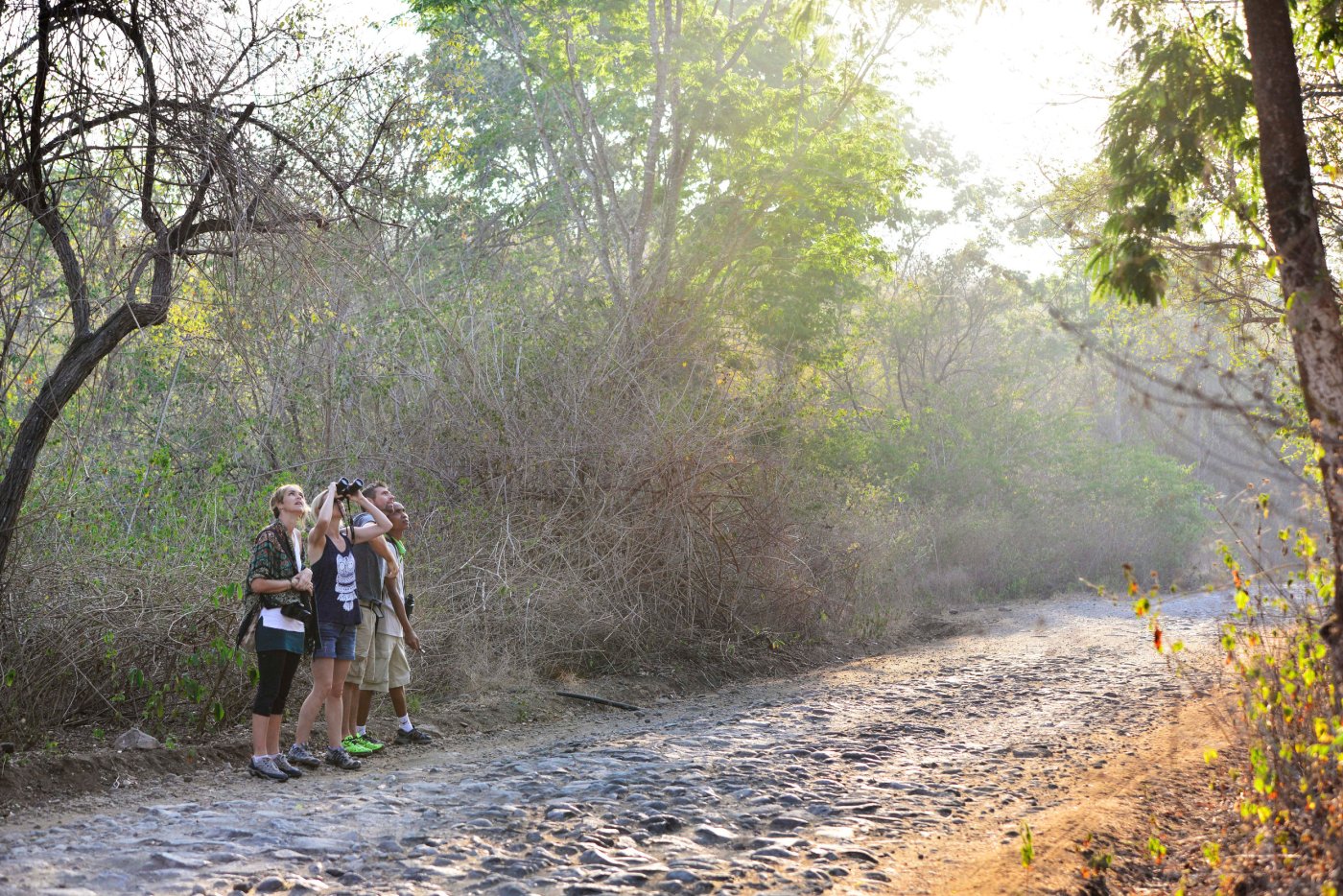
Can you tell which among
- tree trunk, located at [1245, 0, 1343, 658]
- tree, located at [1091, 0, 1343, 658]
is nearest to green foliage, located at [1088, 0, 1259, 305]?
tree, located at [1091, 0, 1343, 658]

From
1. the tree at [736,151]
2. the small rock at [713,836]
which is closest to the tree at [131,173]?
the small rock at [713,836]

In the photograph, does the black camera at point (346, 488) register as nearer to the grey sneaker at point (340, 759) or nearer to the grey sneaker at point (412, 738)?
the grey sneaker at point (340, 759)

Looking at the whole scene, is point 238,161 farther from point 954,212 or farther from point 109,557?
point 954,212

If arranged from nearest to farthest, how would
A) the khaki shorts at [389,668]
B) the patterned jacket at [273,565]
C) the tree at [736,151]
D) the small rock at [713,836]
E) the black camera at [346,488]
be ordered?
the small rock at [713,836], the patterned jacket at [273,565], the black camera at [346,488], the khaki shorts at [389,668], the tree at [736,151]

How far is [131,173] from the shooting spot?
7.77 meters

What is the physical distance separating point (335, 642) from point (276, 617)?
2.03ft

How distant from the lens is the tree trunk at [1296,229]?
22.4 ft

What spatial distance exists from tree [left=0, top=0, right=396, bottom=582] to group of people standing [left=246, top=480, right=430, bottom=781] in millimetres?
1596

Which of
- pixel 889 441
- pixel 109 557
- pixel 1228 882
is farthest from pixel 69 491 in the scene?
pixel 889 441

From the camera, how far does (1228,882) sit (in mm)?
5539

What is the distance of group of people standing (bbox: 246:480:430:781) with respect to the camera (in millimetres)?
8062

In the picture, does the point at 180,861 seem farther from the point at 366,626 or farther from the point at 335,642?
the point at 366,626

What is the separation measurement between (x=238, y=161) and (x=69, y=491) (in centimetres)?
399

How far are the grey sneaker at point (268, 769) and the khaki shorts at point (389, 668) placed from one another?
1.26m
